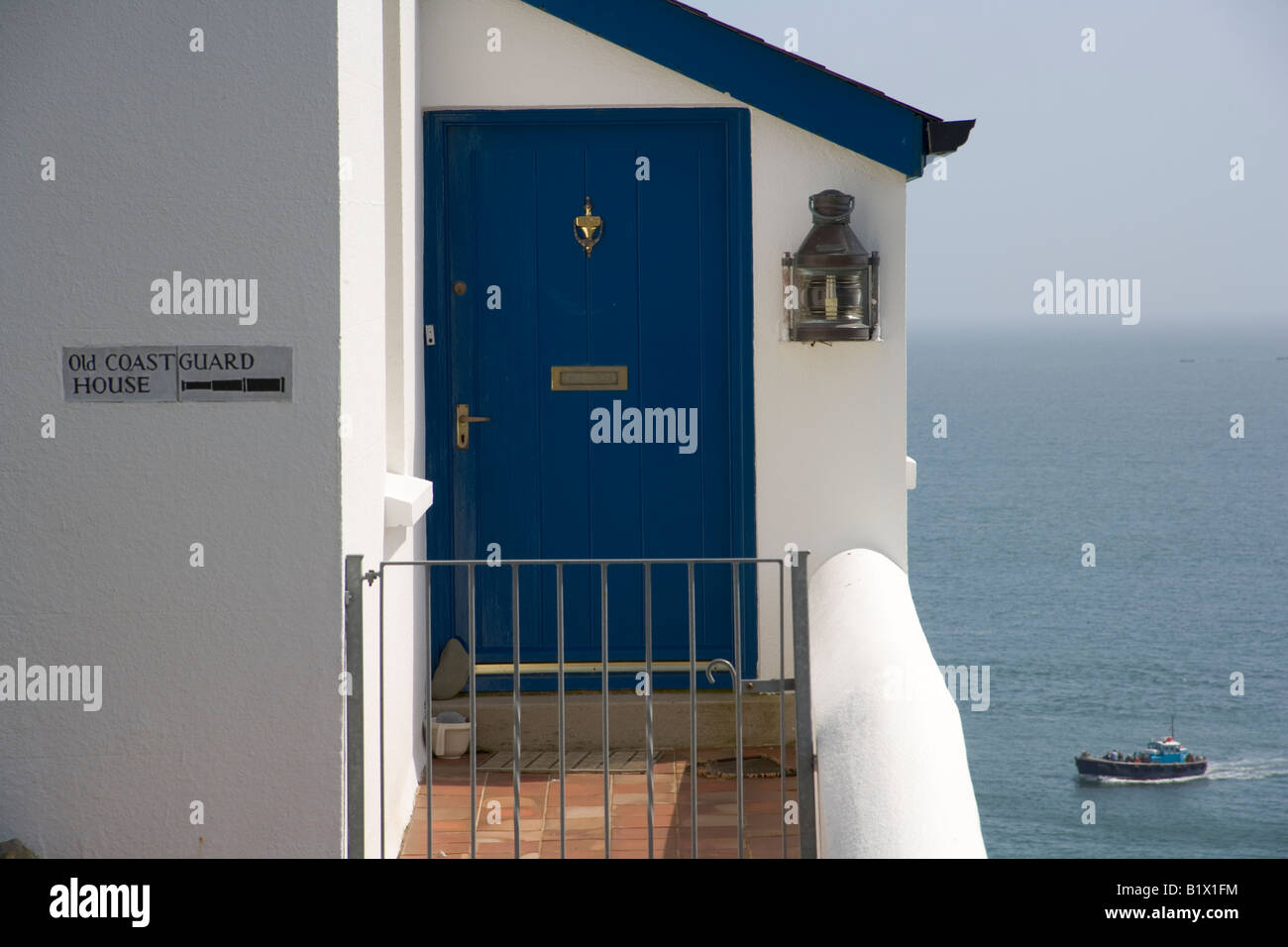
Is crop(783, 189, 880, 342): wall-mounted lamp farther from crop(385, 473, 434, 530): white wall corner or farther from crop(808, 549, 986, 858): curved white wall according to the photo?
crop(385, 473, 434, 530): white wall corner

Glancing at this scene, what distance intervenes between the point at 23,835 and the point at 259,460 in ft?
4.02

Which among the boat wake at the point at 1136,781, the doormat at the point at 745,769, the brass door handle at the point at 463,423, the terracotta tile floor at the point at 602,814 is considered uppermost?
the brass door handle at the point at 463,423

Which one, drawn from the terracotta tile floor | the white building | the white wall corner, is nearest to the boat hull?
the terracotta tile floor

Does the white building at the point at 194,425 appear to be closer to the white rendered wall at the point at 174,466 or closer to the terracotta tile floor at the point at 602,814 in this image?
the white rendered wall at the point at 174,466

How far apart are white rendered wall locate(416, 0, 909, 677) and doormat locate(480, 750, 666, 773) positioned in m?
0.70

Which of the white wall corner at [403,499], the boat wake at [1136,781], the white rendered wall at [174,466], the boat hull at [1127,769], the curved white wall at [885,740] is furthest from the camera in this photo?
the boat hull at [1127,769]

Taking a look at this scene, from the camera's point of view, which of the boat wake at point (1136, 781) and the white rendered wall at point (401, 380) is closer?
the white rendered wall at point (401, 380)

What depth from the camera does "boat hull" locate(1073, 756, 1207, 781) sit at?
47.9 m

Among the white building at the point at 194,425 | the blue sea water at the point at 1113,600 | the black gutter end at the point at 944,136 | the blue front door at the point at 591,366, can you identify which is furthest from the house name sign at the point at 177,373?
the blue sea water at the point at 1113,600

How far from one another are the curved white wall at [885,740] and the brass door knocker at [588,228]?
6.20 ft

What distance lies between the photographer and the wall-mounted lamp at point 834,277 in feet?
19.7

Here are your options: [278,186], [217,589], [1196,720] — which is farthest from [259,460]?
[1196,720]

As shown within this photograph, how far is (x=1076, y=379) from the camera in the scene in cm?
14538
